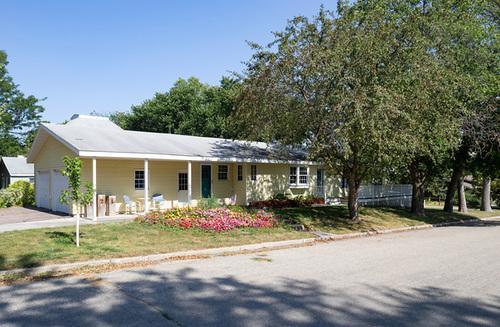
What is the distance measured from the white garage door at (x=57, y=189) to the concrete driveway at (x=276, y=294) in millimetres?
11190

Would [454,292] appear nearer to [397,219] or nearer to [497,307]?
[497,307]

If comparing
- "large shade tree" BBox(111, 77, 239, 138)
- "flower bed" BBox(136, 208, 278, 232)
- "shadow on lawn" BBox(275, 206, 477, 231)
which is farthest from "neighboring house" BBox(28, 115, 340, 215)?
"large shade tree" BBox(111, 77, 239, 138)

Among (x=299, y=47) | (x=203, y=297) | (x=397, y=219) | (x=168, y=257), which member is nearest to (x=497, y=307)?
(x=203, y=297)

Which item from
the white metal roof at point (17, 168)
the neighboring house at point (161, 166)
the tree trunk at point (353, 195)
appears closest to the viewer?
the tree trunk at point (353, 195)

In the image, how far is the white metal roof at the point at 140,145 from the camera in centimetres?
1723

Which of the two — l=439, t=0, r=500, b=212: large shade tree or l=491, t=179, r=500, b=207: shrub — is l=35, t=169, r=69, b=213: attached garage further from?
l=491, t=179, r=500, b=207: shrub

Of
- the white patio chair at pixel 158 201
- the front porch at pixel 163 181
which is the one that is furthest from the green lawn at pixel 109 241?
the white patio chair at pixel 158 201

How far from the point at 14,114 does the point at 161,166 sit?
127ft

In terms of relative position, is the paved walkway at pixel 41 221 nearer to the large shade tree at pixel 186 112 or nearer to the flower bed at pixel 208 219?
the flower bed at pixel 208 219

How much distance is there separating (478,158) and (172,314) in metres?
21.6

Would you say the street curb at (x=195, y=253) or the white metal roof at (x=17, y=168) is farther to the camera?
the white metal roof at (x=17, y=168)

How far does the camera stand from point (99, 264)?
30.9 ft

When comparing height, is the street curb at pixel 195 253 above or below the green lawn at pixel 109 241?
below

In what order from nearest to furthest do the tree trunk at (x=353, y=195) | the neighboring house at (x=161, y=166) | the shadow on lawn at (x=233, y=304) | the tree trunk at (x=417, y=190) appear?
the shadow on lawn at (x=233, y=304)
the tree trunk at (x=353, y=195)
the neighboring house at (x=161, y=166)
the tree trunk at (x=417, y=190)
